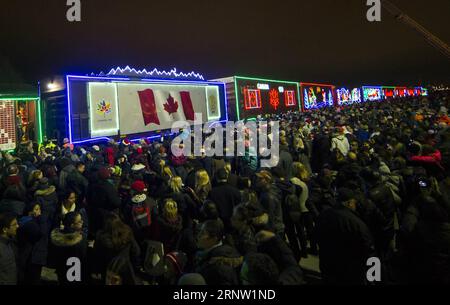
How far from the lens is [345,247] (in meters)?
3.54

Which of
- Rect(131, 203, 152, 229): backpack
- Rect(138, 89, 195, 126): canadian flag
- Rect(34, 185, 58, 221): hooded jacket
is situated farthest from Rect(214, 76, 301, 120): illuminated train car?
Rect(131, 203, 152, 229): backpack

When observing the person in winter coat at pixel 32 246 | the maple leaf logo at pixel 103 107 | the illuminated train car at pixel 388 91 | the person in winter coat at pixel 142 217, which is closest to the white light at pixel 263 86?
the maple leaf logo at pixel 103 107

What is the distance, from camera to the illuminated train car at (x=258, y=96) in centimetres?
2584

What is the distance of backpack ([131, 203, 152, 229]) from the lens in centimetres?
428

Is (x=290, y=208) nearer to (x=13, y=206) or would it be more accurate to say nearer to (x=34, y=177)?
(x=13, y=206)

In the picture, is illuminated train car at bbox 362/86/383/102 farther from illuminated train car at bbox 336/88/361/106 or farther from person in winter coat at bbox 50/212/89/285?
person in winter coat at bbox 50/212/89/285

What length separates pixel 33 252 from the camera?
13.6 ft

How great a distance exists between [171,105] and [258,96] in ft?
42.0

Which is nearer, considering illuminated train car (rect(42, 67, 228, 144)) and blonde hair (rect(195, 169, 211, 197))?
blonde hair (rect(195, 169, 211, 197))

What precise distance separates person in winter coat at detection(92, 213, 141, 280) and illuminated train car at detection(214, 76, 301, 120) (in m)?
22.3

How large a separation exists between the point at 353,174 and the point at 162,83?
14.1 meters

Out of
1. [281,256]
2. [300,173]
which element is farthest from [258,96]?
[281,256]
